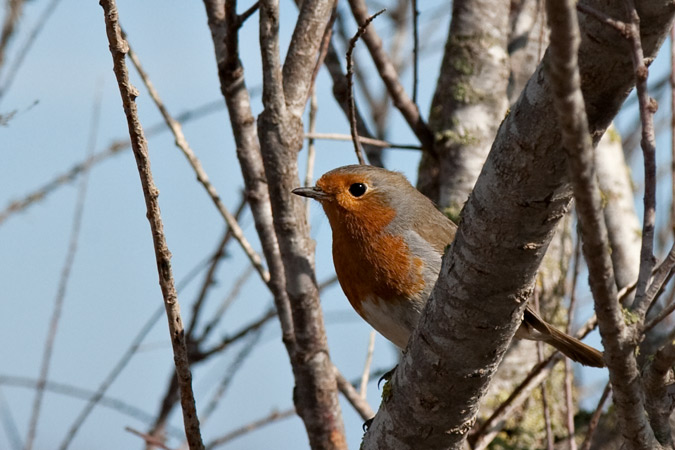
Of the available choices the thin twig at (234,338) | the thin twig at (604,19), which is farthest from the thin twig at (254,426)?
the thin twig at (604,19)

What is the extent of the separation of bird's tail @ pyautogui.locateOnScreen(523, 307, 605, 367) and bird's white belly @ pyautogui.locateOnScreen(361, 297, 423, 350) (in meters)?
0.55

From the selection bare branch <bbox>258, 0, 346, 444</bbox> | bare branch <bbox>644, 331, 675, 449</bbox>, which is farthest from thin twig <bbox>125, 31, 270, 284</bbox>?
bare branch <bbox>644, 331, 675, 449</bbox>

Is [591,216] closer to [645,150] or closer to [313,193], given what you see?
[645,150]

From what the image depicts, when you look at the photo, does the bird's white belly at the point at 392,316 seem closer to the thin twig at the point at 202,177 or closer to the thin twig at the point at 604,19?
the thin twig at the point at 202,177

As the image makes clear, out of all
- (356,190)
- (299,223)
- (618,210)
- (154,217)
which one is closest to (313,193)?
(356,190)


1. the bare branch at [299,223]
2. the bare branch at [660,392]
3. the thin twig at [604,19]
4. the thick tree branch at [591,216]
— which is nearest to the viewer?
the thick tree branch at [591,216]

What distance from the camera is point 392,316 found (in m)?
3.58

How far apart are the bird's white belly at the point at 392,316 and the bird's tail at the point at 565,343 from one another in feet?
1.81

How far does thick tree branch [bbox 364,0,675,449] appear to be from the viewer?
165 cm

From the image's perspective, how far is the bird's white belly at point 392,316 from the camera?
3512 mm

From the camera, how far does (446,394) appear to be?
221 centimetres

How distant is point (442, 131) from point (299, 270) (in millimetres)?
1496

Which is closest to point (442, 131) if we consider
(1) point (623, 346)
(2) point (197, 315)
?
(2) point (197, 315)

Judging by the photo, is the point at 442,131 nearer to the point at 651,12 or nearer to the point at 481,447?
the point at 481,447
